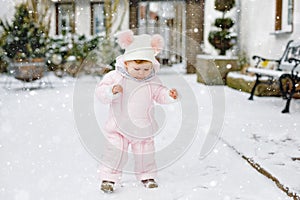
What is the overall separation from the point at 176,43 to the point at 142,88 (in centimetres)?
1463

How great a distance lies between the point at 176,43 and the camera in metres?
17.2

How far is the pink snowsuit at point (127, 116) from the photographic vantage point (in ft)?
8.94

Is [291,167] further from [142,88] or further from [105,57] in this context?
[105,57]

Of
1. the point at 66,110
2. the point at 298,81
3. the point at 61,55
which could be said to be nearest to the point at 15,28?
the point at 61,55

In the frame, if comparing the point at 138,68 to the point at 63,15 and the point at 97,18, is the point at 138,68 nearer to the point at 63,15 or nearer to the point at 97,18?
the point at 97,18

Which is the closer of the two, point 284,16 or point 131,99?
point 131,99

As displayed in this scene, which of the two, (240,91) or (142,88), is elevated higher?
(142,88)

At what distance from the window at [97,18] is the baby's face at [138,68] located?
15064 millimetres

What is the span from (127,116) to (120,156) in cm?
27

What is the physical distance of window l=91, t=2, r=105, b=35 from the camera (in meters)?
17.5

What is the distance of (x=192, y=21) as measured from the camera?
14172 millimetres

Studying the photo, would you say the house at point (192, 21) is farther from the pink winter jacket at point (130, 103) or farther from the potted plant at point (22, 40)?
the potted plant at point (22, 40)

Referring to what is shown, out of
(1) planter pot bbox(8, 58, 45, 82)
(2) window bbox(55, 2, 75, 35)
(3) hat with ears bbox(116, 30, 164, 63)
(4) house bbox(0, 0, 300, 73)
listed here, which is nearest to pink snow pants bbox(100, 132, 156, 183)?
(3) hat with ears bbox(116, 30, 164, 63)

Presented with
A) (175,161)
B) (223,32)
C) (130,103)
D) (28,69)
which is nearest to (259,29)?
(223,32)
